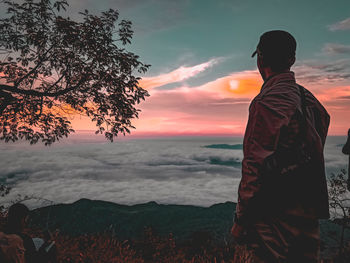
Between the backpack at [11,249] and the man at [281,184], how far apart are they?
2631 millimetres

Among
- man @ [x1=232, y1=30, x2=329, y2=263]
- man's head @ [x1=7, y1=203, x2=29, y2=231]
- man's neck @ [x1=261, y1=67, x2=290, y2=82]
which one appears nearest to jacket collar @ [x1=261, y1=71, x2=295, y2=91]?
man's neck @ [x1=261, y1=67, x2=290, y2=82]

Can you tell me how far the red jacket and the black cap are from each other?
0.33m

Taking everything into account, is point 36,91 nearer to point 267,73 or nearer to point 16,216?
point 16,216

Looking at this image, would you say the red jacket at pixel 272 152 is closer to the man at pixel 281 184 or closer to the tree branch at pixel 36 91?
the man at pixel 281 184

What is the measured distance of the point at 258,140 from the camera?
179 centimetres

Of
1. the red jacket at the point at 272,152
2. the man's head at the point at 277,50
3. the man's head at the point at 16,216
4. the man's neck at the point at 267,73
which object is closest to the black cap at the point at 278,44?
the man's head at the point at 277,50

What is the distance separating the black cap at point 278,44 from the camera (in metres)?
2.04

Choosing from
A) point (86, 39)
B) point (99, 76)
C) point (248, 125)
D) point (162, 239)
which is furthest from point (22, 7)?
point (162, 239)

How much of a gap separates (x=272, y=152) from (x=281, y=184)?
8.8 inches

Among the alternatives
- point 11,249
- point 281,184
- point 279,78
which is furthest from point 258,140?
point 11,249

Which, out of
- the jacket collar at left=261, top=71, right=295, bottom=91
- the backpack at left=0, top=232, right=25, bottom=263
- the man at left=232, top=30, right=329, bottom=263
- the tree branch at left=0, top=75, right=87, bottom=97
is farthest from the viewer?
the tree branch at left=0, top=75, right=87, bottom=97

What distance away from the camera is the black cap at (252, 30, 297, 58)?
2.04 m

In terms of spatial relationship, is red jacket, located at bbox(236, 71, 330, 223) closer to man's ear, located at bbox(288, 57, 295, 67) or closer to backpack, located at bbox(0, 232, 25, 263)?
man's ear, located at bbox(288, 57, 295, 67)

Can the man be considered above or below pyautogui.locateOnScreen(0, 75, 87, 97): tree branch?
below
